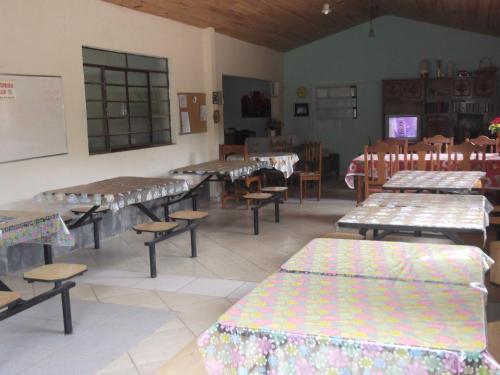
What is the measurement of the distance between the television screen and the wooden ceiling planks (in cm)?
175

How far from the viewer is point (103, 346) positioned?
3.18 metres

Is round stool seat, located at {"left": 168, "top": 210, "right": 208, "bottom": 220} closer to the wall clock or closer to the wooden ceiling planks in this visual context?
the wooden ceiling planks

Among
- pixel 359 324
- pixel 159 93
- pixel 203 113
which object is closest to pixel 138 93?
pixel 159 93

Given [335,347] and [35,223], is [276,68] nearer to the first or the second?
[35,223]

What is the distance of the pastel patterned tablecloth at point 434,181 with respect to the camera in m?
4.41

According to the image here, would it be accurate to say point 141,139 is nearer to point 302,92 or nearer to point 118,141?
point 118,141

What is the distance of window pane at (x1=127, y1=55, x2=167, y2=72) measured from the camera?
21.2 ft

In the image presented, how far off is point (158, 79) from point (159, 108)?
0.37 metres

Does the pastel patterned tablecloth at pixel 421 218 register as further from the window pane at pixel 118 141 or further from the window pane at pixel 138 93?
the window pane at pixel 138 93

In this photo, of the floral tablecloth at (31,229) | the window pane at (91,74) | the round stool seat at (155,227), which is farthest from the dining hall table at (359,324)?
the window pane at (91,74)

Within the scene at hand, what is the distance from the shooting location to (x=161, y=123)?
7125mm

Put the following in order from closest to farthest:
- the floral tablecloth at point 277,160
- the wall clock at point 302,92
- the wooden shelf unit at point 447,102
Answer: the floral tablecloth at point 277,160 → the wooden shelf unit at point 447,102 → the wall clock at point 302,92

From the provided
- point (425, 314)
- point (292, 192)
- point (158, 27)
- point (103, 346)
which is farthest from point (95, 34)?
point (425, 314)

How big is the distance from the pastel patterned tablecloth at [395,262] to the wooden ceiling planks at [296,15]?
14.7 ft
